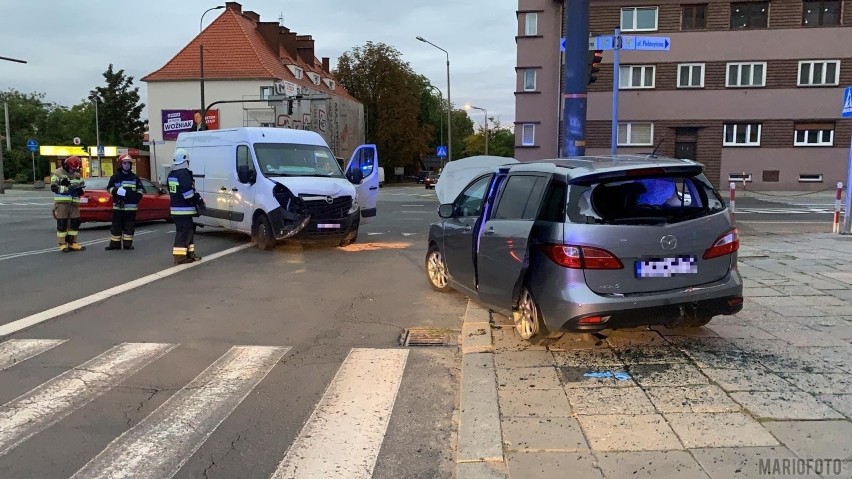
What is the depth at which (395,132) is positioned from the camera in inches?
2621

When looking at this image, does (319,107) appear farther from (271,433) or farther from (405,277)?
(271,433)

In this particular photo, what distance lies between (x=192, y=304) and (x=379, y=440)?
15.2 feet

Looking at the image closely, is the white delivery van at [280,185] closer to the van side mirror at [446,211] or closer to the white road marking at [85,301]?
the white road marking at [85,301]

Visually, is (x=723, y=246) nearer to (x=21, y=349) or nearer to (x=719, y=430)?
(x=719, y=430)

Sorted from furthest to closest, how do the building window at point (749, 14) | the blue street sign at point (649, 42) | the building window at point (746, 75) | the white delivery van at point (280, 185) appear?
the building window at point (746, 75)
the building window at point (749, 14)
the white delivery van at point (280, 185)
the blue street sign at point (649, 42)

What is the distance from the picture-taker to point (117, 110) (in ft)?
228

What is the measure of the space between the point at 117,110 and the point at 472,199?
72851 mm

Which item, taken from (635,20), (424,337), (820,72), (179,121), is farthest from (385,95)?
(424,337)

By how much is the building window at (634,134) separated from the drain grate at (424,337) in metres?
31.2

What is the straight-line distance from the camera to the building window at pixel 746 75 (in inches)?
1323

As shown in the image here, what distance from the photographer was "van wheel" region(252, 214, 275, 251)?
1221 cm

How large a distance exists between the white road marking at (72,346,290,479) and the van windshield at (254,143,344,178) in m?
7.44

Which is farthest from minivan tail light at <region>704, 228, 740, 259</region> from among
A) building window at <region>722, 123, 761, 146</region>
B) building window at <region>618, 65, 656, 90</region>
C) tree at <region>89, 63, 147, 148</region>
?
tree at <region>89, 63, 147, 148</region>

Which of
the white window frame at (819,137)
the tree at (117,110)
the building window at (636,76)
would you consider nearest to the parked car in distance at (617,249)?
the building window at (636,76)
